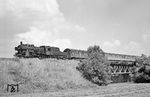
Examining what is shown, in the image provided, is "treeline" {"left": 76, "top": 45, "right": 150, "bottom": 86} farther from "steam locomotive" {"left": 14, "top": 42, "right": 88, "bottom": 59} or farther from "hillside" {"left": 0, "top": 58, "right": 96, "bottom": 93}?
"steam locomotive" {"left": 14, "top": 42, "right": 88, "bottom": 59}

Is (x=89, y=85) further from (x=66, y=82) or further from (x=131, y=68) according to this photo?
(x=131, y=68)

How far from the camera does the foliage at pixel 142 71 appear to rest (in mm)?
37156

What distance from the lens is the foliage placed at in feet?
122

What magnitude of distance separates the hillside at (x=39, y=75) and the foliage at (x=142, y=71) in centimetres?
1415

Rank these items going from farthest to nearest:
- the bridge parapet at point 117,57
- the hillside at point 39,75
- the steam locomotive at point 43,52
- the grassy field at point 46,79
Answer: the bridge parapet at point 117,57 → the steam locomotive at point 43,52 → the hillside at point 39,75 → the grassy field at point 46,79

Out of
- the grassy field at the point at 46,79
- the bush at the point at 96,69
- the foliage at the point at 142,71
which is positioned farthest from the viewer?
the foliage at the point at 142,71

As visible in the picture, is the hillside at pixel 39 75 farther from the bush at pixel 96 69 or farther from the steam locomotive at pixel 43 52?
the steam locomotive at pixel 43 52

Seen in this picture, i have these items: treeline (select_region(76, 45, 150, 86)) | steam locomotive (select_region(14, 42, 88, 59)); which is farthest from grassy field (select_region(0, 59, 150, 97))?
steam locomotive (select_region(14, 42, 88, 59))

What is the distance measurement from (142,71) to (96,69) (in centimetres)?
1319

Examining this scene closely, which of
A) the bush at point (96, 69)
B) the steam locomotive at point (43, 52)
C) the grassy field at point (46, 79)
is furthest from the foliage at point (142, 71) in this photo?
the steam locomotive at point (43, 52)

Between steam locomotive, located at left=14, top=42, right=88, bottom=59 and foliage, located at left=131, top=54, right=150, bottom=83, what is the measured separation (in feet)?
41.2

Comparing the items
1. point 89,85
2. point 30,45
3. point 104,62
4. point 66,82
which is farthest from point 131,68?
point 30,45

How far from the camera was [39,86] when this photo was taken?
76.7ft

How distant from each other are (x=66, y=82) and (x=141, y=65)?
19763 mm
